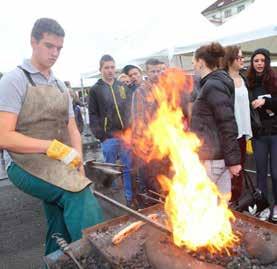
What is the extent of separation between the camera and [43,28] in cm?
241

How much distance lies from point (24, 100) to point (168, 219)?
4.29 ft

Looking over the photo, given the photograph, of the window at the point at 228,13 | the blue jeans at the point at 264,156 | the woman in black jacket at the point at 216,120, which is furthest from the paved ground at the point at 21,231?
the window at the point at 228,13

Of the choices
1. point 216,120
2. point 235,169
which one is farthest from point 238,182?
point 216,120

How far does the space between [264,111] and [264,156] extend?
54 cm

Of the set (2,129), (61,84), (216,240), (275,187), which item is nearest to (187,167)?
(216,240)

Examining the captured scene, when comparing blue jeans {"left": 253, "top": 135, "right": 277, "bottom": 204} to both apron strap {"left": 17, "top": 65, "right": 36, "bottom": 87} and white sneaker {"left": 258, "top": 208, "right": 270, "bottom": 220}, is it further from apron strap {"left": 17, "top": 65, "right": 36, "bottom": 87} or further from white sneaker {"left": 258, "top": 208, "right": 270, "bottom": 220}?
apron strap {"left": 17, "top": 65, "right": 36, "bottom": 87}

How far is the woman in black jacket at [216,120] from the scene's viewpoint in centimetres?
328

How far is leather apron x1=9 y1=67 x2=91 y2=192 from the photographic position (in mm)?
2457

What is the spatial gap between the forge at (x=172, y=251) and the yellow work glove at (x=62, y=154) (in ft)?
1.58

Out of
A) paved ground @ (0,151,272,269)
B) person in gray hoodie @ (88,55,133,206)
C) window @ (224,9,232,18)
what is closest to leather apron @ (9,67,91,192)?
paved ground @ (0,151,272,269)

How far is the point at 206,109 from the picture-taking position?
3.41 metres

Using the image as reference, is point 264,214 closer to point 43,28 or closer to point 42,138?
point 42,138

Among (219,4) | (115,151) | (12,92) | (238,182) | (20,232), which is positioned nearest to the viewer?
(12,92)

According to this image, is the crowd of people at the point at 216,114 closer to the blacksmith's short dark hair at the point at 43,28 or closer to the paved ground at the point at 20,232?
the paved ground at the point at 20,232
